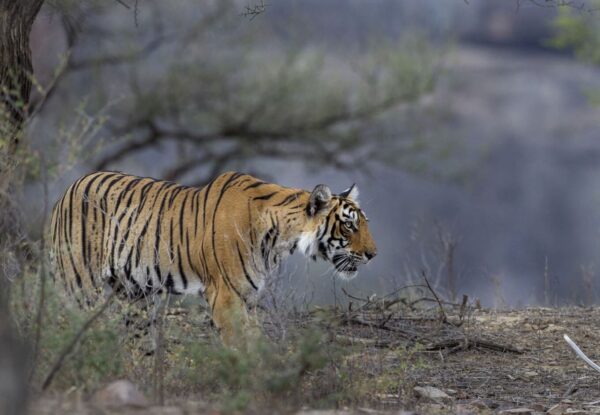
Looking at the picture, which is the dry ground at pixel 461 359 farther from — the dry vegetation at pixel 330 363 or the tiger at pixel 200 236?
the tiger at pixel 200 236

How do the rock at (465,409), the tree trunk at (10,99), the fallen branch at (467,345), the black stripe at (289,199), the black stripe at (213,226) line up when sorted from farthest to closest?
the fallen branch at (467,345) → the black stripe at (289,199) → the black stripe at (213,226) → the tree trunk at (10,99) → the rock at (465,409)

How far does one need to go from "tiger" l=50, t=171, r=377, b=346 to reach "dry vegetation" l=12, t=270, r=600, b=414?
37 centimetres

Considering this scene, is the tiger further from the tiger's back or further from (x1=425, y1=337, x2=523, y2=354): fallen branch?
(x1=425, y1=337, x2=523, y2=354): fallen branch

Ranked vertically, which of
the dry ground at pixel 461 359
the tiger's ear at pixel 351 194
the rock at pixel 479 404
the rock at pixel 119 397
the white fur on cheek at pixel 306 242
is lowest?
the rock at pixel 119 397

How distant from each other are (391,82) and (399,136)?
982 millimetres

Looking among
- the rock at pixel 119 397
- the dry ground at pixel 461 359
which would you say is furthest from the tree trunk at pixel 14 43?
the rock at pixel 119 397

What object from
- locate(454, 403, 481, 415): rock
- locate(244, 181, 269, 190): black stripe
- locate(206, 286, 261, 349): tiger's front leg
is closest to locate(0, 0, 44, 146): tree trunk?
locate(244, 181, 269, 190): black stripe

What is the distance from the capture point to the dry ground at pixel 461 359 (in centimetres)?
713

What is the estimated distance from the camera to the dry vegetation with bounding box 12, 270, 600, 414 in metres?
6.21

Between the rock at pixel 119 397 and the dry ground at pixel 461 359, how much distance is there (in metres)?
0.12

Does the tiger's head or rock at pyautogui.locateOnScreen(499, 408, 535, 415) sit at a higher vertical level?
the tiger's head

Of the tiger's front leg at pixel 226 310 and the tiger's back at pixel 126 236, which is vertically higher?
the tiger's back at pixel 126 236

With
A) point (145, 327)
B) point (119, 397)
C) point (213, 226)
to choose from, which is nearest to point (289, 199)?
point (213, 226)

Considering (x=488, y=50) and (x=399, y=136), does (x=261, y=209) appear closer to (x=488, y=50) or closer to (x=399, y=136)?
(x=399, y=136)
